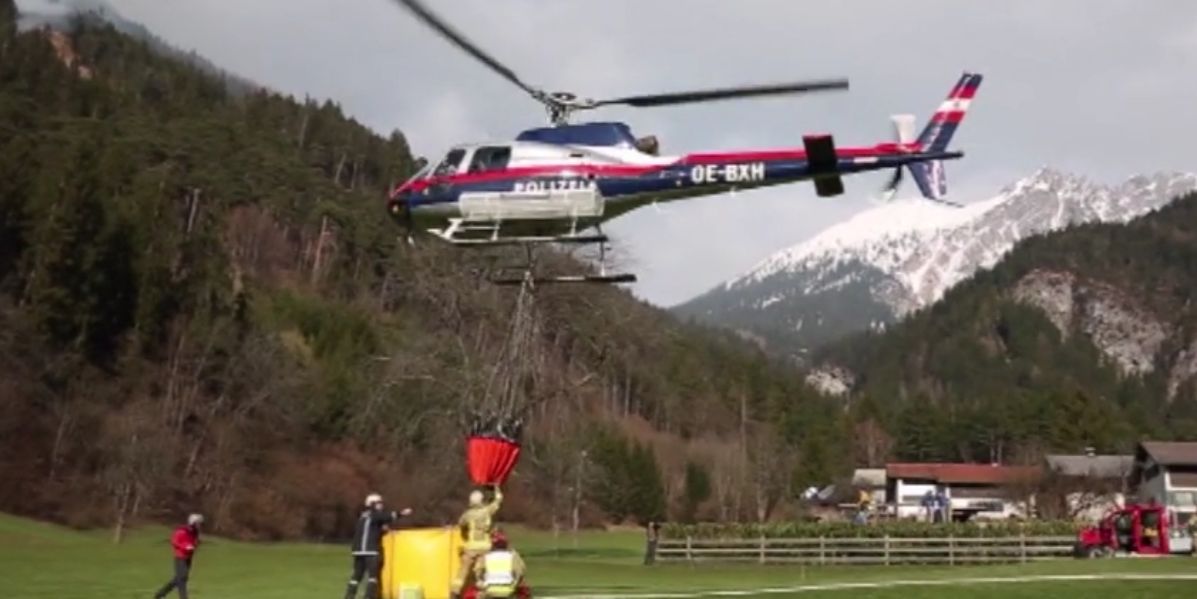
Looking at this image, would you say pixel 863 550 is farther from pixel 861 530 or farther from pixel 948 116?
pixel 948 116

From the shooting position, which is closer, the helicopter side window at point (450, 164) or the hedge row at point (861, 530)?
the helicopter side window at point (450, 164)

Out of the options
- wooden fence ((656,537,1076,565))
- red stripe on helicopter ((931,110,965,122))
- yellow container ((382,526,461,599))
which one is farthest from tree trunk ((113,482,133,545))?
red stripe on helicopter ((931,110,965,122))

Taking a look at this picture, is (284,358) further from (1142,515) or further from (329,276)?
(1142,515)

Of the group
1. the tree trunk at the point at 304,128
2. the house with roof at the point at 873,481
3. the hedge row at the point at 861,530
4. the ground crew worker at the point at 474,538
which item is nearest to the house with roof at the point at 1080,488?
the house with roof at the point at 873,481

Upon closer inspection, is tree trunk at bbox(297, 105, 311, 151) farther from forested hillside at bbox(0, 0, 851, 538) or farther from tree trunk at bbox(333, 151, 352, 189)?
forested hillside at bbox(0, 0, 851, 538)

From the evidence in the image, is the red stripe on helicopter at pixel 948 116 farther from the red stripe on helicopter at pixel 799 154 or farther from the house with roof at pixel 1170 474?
the house with roof at pixel 1170 474

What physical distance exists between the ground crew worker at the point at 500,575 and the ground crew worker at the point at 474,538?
88 cm

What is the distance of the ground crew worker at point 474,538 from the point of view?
17.3 m

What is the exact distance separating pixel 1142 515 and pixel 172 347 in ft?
192

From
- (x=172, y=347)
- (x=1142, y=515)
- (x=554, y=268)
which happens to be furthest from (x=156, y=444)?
(x=1142, y=515)

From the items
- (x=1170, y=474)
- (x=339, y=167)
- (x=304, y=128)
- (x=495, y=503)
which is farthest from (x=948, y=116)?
(x=304, y=128)

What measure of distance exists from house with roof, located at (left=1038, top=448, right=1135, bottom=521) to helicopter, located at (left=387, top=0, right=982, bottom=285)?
65410mm

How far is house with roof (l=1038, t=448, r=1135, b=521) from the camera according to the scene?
86875 millimetres

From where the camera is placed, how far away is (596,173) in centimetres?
2117
